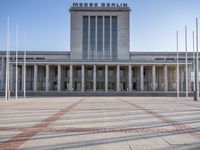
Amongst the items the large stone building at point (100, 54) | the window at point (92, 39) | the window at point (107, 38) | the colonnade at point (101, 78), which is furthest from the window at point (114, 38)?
the colonnade at point (101, 78)

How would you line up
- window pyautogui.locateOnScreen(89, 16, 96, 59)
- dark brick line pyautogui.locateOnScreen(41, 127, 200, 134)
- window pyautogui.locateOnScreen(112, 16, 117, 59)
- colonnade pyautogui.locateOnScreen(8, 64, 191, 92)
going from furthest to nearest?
window pyautogui.locateOnScreen(112, 16, 117, 59)
window pyautogui.locateOnScreen(89, 16, 96, 59)
colonnade pyautogui.locateOnScreen(8, 64, 191, 92)
dark brick line pyautogui.locateOnScreen(41, 127, 200, 134)

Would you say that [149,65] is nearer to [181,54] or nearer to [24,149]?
[181,54]

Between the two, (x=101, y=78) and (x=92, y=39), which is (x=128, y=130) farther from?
(x=92, y=39)

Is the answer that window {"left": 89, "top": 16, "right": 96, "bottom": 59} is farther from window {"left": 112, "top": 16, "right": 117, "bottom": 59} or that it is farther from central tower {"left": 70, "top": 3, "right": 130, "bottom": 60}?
window {"left": 112, "top": 16, "right": 117, "bottom": 59}

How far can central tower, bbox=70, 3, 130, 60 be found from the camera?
8325 centimetres

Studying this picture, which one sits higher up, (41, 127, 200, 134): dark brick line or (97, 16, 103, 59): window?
(97, 16, 103, 59): window

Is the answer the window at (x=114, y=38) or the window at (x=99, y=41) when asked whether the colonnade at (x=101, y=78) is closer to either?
the window at (x=99, y=41)

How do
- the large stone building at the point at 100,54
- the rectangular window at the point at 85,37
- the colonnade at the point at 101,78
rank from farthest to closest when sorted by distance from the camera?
the rectangular window at the point at 85,37
the large stone building at the point at 100,54
the colonnade at the point at 101,78

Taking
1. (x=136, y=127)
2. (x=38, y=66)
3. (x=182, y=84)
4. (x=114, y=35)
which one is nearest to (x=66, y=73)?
(x=38, y=66)

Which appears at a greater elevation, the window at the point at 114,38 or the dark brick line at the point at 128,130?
the window at the point at 114,38

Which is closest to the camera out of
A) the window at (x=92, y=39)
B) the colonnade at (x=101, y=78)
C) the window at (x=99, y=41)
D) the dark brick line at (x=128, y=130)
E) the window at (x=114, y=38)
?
the dark brick line at (x=128, y=130)

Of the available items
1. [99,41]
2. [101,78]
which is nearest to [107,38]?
Result: [99,41]

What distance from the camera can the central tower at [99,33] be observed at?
83250 millimetres

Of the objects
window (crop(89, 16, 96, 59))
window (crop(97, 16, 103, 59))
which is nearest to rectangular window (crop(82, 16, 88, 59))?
window (crop(89, 16, 96, 59))
